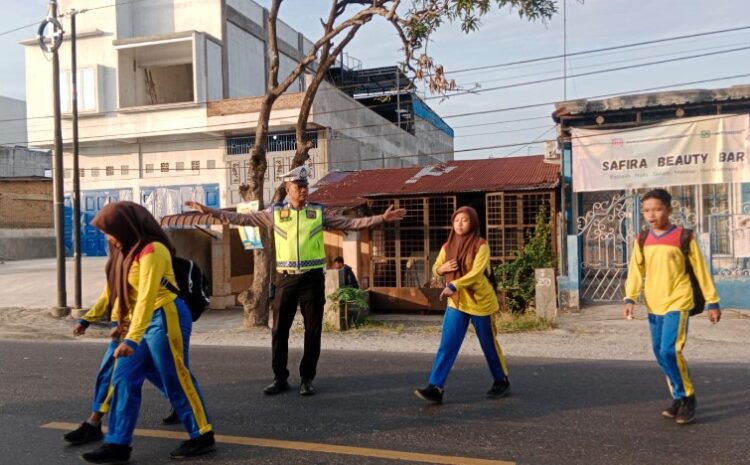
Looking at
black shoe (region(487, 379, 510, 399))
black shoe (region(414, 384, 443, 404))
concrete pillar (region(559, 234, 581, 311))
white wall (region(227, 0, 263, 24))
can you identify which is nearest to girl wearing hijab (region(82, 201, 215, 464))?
black shoe (region(414, 384, 443, 404))

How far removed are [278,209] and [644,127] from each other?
29.3 ft

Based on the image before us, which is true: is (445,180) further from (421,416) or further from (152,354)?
(152,354)

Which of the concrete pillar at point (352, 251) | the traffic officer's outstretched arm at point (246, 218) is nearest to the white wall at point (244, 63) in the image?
the concrete pillar at point (352, 251)

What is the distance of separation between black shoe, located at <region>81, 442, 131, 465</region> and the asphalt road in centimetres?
18

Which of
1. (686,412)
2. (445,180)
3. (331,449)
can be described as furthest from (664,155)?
(331,449)

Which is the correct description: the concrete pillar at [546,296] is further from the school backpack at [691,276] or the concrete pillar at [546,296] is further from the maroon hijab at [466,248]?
the school backpack at [691,276]

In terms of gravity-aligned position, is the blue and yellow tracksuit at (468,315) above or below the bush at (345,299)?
above

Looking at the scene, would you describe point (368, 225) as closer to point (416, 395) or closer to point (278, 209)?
point (278, 209)

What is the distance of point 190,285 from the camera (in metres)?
4.58

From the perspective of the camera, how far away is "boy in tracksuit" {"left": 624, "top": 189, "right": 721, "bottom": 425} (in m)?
4.87

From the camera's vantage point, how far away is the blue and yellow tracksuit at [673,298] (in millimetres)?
4871

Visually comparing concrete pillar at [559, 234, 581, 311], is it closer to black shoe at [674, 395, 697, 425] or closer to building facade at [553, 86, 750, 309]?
building facade at [553, 86, 750, 309]

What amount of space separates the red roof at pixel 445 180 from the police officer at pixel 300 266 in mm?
8135

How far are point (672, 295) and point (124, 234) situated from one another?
3841 millimetres
